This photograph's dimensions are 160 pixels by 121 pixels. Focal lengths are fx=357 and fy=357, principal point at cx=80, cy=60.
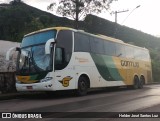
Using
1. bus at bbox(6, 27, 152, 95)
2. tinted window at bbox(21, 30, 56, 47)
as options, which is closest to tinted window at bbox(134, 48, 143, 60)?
bus at bbox(6, 27, 152, 95)

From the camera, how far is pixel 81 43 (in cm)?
1786

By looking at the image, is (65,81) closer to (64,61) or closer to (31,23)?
(64,61)

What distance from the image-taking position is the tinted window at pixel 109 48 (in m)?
20.6

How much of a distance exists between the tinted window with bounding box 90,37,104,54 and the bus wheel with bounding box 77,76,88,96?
183 cm

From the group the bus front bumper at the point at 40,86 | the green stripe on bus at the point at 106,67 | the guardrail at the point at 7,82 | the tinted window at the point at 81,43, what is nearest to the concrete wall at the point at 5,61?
the guardrail at the point at 7,82

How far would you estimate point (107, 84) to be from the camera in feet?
66.3

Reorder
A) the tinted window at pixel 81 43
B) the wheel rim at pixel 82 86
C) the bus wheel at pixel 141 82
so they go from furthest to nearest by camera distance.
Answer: the bus wheel at pixel 141 82
the wheel rim at pixel 82 86
the tinted window at pixel 81 43

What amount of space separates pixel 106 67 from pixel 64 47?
→ 449 cm

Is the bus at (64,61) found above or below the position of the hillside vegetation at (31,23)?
below

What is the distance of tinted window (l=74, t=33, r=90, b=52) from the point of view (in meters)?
17.4

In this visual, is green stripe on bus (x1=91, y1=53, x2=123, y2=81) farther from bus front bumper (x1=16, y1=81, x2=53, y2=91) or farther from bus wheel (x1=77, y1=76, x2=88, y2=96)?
bus front bumper (x1=16, y1=81, x2=53, y2=91)

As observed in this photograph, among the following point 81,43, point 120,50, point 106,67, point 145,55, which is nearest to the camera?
point 81,43

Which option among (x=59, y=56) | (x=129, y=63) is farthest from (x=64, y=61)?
(x=129, y=63)

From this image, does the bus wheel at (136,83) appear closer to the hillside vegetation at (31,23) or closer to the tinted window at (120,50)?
the tinted window at (120,50)
